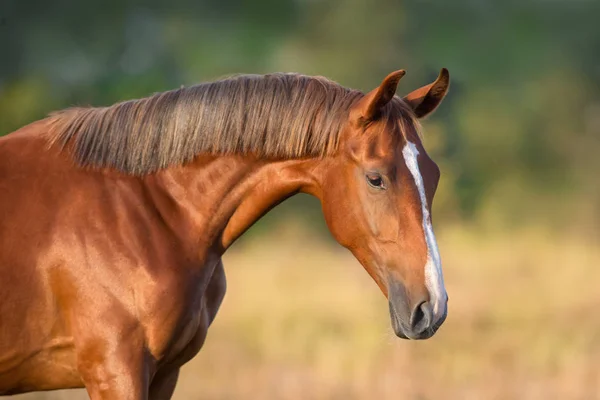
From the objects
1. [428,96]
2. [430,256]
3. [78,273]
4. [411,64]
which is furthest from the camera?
[411,64]

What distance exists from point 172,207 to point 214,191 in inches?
7.4

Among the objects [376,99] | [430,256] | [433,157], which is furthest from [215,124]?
[433,157]

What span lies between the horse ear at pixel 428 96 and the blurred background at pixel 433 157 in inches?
72.2

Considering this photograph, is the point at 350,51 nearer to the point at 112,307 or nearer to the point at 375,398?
the point at 375,398

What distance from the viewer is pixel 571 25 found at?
20.7 metres

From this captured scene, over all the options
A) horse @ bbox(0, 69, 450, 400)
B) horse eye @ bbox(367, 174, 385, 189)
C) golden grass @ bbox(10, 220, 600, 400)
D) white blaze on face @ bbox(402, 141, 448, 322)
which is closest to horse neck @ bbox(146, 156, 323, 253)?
horse @ bbox(0, 69, 450, 400)

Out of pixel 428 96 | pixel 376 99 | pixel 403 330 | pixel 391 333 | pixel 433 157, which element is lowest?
pixel 433 157

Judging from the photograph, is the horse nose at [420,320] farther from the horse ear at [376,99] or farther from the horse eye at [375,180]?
the horse ear at [376,99]

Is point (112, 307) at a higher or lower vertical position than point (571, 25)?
higher

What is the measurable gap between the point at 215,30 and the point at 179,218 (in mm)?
14243

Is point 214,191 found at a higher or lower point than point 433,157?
higher

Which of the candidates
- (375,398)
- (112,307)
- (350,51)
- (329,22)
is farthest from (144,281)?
(329,22)

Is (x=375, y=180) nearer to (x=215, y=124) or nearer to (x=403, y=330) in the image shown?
(x=403, y=330)

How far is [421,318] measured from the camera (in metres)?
3.27
